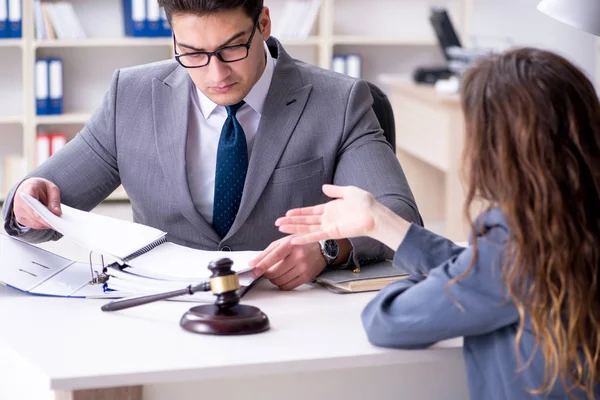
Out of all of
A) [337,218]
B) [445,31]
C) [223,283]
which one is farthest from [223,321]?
[445,31]

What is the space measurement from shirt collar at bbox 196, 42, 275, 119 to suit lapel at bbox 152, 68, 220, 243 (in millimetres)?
37

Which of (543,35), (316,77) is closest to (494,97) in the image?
(316,77)

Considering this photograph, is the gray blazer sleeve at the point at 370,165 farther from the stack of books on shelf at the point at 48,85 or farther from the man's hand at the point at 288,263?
the stack of books on shelf at the point at 48,85

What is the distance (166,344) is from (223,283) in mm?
129

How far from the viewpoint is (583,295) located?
48.6 inches

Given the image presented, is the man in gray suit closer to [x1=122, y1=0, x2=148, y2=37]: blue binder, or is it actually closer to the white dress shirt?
the white dress shirt

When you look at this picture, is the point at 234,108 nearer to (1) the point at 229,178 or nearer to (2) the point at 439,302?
(1) the point at 229,178

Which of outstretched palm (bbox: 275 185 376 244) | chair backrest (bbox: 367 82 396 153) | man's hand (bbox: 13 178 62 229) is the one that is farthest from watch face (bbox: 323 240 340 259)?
chair backrest (bbox: 367 82 396 153)

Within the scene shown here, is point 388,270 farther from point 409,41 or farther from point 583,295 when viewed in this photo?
point 409,41

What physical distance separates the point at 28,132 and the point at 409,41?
2.37 m

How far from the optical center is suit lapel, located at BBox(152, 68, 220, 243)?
1972 millimetres

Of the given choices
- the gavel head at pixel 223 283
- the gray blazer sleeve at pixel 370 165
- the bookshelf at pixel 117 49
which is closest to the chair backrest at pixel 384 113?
the gray blazer sleeve at pixel 370 165

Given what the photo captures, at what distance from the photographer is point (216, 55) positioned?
1.85m

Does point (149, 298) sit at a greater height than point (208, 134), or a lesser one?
lesser
